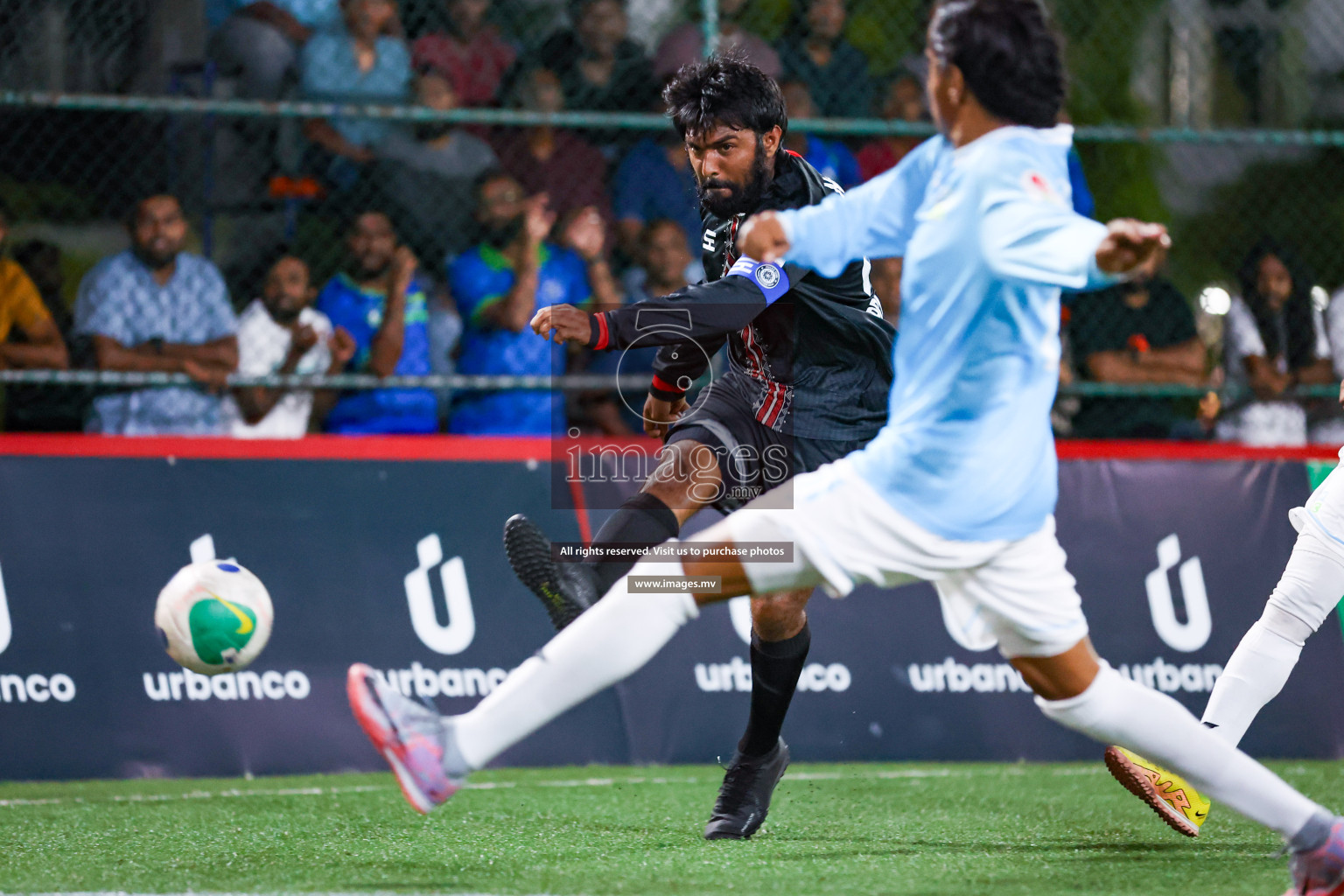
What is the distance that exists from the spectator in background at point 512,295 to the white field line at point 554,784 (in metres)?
1.96

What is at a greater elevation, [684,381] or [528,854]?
[684,381]

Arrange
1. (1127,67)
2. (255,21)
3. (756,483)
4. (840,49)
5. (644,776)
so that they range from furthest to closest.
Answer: (1127,67) < (840,49) < (255,21) < (644,776) < (756,483)

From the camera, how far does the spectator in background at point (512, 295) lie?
7309 mm

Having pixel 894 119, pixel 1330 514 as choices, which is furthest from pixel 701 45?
pixel 1330 514

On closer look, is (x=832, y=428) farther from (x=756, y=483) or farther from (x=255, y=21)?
(x=255, y=21)

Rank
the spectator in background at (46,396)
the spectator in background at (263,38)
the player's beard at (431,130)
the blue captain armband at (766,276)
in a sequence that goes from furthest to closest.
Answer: the player's beard at (431,130)
the spectator in background at (263,38)
the spectator in background at (46,396)
the blue captain armband at (766,276)

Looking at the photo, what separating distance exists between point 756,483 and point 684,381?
0.44 metres

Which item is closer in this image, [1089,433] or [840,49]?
[1089,433]

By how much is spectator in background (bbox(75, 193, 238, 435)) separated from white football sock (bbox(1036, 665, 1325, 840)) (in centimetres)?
460

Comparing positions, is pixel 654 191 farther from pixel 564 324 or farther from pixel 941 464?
pixel 941 464

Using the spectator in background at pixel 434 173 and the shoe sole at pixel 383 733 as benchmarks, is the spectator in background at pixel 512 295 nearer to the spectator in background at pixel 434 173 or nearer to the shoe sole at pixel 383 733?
the spectator in background at pixel 434 173

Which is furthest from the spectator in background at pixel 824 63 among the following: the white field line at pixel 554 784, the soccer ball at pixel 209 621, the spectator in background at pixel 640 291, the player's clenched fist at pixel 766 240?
the player's clenched fist at pixel 766 240

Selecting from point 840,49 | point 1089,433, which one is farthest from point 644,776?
point 840,49

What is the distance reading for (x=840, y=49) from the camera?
827 cm
